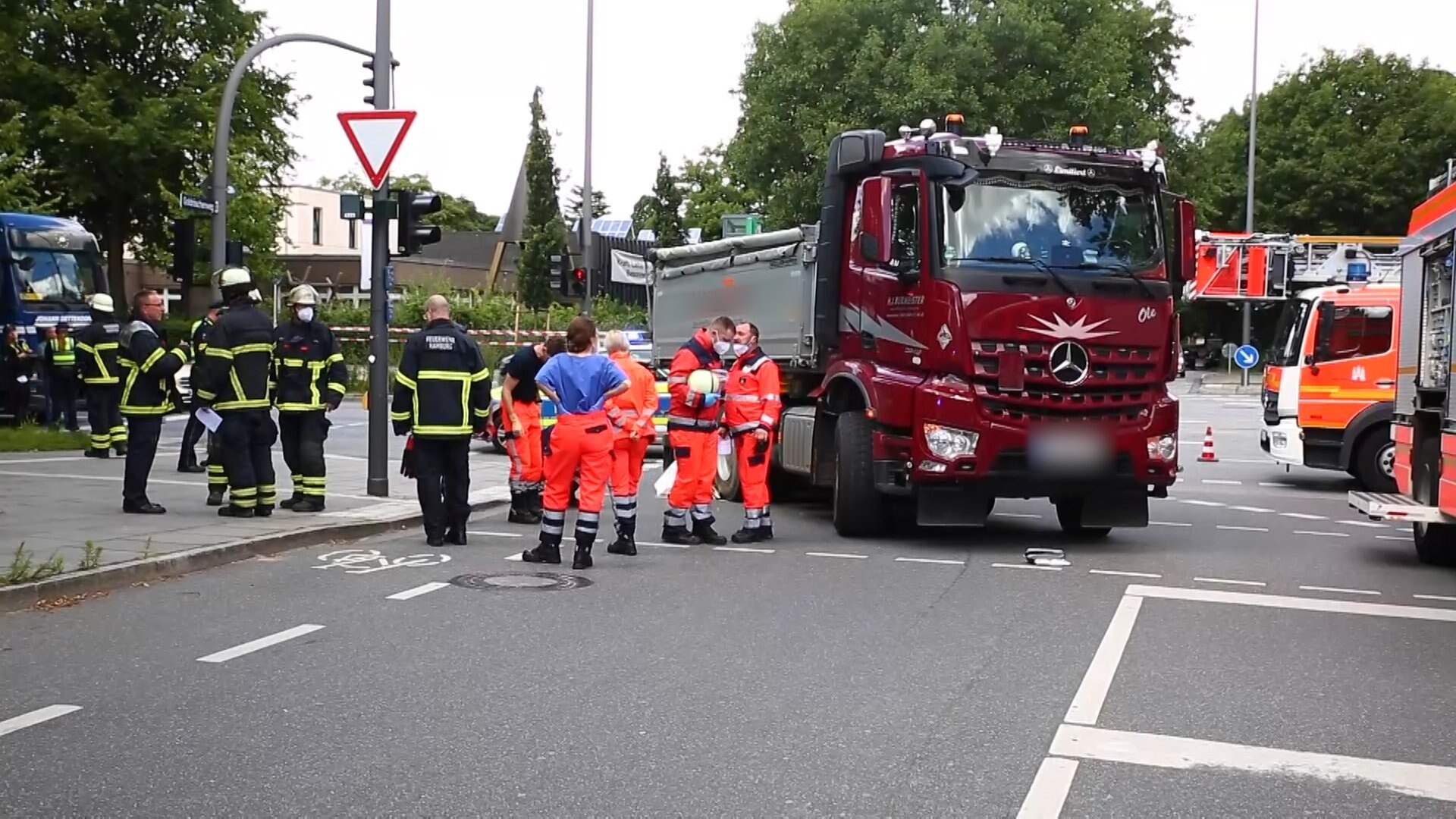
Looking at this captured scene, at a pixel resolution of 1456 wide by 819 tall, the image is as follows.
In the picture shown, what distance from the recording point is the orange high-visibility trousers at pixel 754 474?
11.6 meters

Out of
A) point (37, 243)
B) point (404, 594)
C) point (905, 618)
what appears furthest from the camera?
point (37, 243)

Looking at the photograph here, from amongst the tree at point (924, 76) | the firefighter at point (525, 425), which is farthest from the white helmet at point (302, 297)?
the tree at point (924, 76)

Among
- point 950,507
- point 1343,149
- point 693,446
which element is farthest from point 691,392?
point 1343,149

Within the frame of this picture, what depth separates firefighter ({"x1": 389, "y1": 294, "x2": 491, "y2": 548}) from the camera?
10836mm

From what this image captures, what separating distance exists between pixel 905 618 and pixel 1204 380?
1784 inches

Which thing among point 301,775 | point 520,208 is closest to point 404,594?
point 301,775

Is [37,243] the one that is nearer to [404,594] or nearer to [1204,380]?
[404,594]

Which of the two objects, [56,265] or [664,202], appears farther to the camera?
[664,202]

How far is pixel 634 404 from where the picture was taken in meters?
10.7

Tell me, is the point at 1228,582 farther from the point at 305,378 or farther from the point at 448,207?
the point at 448,207

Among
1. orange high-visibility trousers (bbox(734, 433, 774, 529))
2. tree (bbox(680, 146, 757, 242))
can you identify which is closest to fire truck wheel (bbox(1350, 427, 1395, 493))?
orange high-visibility trousers (bbox(734, 433, 774, 529))

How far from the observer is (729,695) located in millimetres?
6238

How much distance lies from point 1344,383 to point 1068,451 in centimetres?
710

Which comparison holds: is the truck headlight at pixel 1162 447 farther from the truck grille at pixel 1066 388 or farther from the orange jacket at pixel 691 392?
the orange jacket at pixel 691 392
